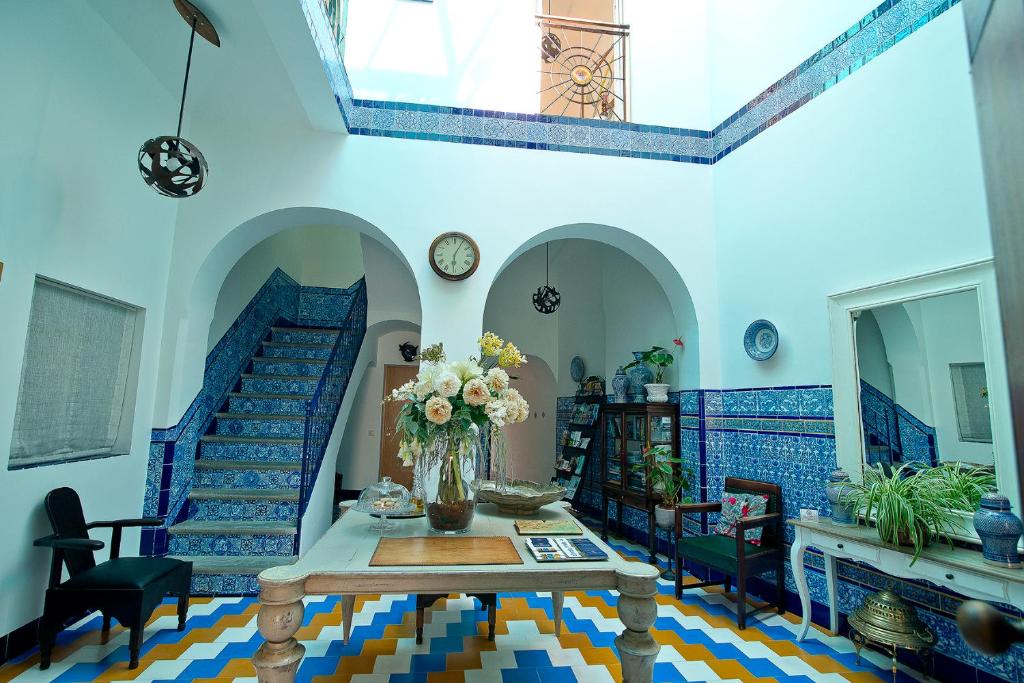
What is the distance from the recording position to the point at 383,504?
2.58 m

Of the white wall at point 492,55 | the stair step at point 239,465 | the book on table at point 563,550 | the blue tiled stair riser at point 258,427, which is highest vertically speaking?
the white wall at point 492,55

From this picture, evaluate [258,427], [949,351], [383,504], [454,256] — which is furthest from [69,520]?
[949,351]

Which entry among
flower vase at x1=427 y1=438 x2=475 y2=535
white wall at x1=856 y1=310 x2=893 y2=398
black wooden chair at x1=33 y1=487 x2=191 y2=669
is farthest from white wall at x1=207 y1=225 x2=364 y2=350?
white wall at x1=856 y1=310 x2=893 y2=398

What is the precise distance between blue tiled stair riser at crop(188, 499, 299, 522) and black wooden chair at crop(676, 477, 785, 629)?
3283 millimetres

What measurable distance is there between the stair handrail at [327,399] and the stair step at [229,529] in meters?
0.15

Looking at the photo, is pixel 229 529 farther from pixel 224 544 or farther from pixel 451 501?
pixel 451 501

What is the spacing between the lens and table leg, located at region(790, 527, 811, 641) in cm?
335

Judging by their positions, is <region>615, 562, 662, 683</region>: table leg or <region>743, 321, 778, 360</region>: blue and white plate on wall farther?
<region>743, 321, 778, 360</region>: blue and white plate on wall

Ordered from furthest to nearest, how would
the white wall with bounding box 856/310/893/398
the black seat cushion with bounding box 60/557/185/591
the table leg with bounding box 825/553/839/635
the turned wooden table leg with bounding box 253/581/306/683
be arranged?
the table leg with bounding box 825/553/839/635 → the white wall with bounding box 856/310/893/398 → the black seat cushion with bounding box 60/557/185/591 → the turned wooden table leg with bounding box 253/581/306/683

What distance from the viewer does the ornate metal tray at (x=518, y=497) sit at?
283 centimetres

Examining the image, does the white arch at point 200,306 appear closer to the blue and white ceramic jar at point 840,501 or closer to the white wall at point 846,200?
the white wall at point 846,200

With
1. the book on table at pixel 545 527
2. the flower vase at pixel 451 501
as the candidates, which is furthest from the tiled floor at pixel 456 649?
the flower vase at pixel 451 501

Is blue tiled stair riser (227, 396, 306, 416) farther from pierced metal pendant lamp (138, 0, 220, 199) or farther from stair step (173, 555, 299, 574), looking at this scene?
pierced metal pendant lamp (138, 0, 220, 199)

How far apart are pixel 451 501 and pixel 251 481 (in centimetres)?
323
